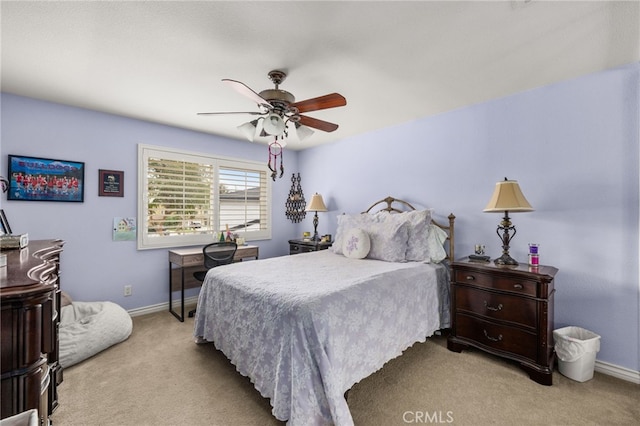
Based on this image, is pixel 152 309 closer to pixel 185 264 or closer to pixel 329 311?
pixel 185 264

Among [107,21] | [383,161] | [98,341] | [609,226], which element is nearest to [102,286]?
[98,341]

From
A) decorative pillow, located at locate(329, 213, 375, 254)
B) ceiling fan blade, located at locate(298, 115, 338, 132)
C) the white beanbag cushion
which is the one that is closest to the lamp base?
decorative pillow, located at locate(329, 213, 375, 254)

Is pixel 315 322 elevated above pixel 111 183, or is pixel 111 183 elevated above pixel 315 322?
pixel 111 183

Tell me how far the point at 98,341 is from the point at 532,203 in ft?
13.5

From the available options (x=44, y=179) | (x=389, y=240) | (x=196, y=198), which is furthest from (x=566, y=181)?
(x=44, y=179)

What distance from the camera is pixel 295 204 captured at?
5098 millimetres

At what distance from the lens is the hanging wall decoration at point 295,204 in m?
5.07

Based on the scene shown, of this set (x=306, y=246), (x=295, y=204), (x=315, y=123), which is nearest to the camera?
(x=315, y=123)

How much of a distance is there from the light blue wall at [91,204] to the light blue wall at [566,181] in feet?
10.1

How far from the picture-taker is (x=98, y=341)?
8.20ft

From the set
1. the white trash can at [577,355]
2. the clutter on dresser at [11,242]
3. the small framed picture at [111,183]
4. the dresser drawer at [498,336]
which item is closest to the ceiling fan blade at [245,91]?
the clutter on dresser at [11,242]

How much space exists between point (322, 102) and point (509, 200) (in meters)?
1.75

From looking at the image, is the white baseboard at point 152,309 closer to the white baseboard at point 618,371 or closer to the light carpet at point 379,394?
the light carpet at point 379,394

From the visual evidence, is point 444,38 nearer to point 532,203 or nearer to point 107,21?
point 532,203
